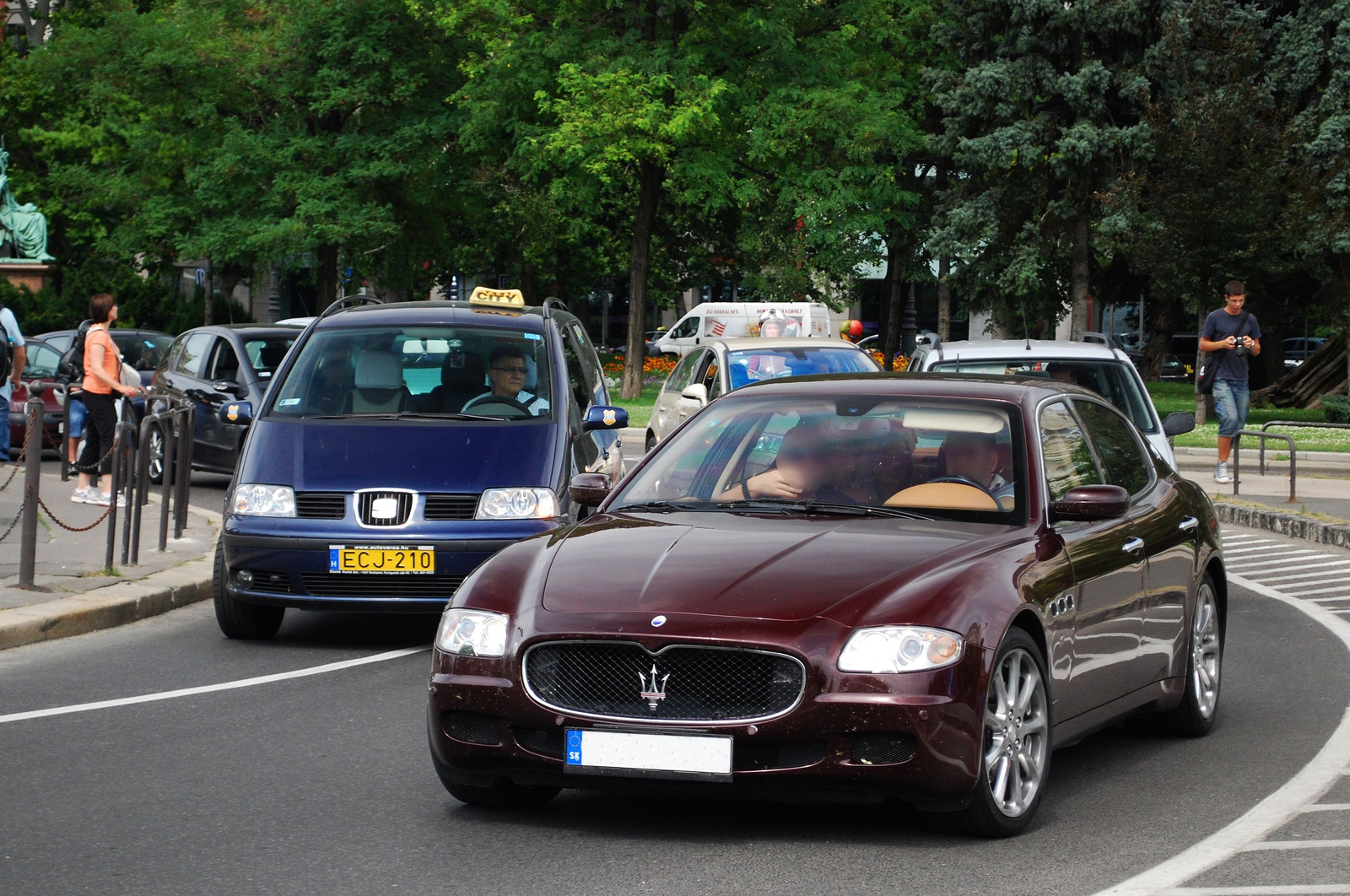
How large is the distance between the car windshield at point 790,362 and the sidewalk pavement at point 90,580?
5.50 metres

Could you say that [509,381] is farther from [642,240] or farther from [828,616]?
[642,240]

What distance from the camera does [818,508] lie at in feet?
21.2

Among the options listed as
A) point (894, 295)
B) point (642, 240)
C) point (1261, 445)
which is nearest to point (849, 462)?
point (1261, 445)

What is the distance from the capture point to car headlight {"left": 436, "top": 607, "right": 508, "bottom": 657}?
5.71 m

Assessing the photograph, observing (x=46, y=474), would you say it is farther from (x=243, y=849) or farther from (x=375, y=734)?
(x=243, y=849)

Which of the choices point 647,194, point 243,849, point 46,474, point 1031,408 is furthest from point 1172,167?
point 243,849

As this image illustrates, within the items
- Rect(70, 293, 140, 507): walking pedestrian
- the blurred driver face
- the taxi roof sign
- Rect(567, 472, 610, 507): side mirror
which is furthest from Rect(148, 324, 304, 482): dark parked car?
the blurred driver face

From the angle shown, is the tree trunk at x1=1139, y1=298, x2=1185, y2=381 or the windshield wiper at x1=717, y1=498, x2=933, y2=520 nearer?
the windshield wiper at x1=717, y1=498, x2=933, y2=520

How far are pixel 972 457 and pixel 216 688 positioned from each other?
3.83 m

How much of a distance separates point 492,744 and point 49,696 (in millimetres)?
3480

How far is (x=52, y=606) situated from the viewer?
34.2ft

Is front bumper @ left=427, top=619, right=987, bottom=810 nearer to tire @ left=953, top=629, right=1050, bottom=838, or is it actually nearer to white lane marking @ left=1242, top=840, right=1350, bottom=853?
tire @ left=953, top=629, right=1050, bottom=838

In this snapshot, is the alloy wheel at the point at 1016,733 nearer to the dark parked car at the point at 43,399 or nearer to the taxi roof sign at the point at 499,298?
the taxi roof sign at the point at 499,298

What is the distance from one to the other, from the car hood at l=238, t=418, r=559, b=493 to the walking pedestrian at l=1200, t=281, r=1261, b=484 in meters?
11.6
